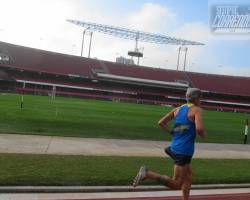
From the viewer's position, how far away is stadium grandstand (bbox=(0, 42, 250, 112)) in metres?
82.4

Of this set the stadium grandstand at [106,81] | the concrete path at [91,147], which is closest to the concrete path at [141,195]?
the concrete path at [91,147]

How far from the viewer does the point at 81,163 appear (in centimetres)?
1118

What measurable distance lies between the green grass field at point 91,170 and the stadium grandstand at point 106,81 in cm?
6555

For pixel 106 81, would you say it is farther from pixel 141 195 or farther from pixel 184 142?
pixel 184 142

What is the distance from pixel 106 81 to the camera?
298 ft

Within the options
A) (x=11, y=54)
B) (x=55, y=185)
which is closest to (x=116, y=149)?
(x=55, y=185)

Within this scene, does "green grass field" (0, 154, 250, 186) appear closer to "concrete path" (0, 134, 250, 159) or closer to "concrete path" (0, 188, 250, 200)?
"concrete path" (0, 188, 250, 200)

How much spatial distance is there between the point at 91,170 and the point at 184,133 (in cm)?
354

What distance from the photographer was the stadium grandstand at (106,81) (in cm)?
8238

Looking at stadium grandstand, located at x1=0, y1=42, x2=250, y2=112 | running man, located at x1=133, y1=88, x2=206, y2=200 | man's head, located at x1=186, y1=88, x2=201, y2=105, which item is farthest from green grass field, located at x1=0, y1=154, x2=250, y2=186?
stadium grandstand, located at x1=0, y1=42, x2=250, y2=112

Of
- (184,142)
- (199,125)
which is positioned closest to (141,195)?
(184,142)

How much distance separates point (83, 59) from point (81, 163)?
83751 mm

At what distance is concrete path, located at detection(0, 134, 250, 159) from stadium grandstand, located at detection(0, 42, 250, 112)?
60841 millimetres

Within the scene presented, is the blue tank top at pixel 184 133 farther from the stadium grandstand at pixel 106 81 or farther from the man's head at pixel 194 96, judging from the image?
the stadium grandstand at pixel 106 81
